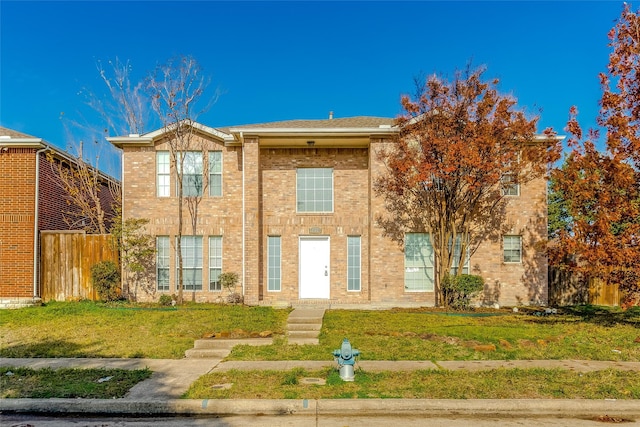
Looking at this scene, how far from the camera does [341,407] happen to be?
6.34m

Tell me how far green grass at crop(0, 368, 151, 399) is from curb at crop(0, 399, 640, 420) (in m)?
0.29

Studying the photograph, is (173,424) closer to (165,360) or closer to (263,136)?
(165,360)

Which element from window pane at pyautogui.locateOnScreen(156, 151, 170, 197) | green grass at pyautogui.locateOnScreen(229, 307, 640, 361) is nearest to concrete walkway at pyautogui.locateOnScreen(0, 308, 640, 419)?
green grass at pyautogui.locateOnScreen(229, 307, 640, 361)

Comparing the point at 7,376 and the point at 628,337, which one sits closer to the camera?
the point at 7,376

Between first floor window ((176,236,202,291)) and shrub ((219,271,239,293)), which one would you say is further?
first floor window ((176,236,202,291))

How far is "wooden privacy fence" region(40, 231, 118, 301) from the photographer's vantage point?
1636 cm

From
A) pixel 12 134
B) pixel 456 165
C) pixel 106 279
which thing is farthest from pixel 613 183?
pixel 12 134

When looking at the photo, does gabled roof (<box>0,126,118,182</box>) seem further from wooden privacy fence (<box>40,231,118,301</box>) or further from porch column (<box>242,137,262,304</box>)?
porch column (<box>242,137,262,304</box>)

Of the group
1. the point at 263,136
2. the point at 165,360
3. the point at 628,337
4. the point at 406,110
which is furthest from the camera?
the point at 263,136

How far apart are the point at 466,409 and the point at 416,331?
4745mm

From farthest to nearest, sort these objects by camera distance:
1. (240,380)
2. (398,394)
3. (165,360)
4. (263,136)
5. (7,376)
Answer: (263,136)
(165,360)
(7,376)
(240,380)
(398,394)

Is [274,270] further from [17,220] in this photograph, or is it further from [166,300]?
[17,220]

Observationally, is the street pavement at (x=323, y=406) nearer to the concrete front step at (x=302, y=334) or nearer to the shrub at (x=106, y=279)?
the concrete front step at (x=302, y=334)

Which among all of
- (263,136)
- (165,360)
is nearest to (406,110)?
(263,136)
